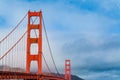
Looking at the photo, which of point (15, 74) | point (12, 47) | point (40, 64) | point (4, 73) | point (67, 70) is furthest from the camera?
point (67, 70)

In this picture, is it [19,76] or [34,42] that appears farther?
[34,42]

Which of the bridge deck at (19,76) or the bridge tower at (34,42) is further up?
the bridge tower at (34,42)

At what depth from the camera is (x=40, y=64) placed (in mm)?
60375

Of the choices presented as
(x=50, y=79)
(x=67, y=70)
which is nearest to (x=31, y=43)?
(x=50, y=79)

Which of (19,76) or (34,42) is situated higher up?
(34,42)

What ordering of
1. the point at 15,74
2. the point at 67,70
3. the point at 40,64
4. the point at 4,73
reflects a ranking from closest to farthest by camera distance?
1. the point at 4,73
2. the point at 15,74
3. the point at 40,64
4. the point at 67,70

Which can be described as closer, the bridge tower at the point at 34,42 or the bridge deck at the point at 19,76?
the bridge deck at the point at 19,76

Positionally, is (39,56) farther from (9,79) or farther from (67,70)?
(67,70)

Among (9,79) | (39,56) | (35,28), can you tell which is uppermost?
(35,28)

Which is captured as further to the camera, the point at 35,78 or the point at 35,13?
the point at 35,13

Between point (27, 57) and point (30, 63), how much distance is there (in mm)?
930

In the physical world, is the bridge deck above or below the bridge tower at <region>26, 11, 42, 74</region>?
below

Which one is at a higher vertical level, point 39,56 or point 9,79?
point 39,56

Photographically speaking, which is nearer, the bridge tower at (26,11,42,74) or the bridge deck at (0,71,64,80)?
the bridge deck at (0,71,64,80)
